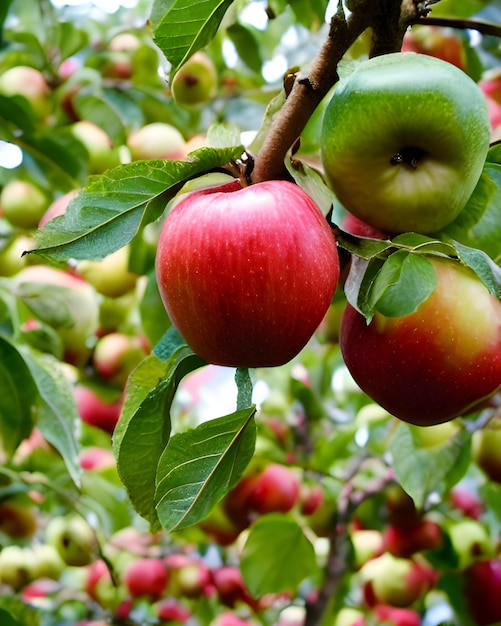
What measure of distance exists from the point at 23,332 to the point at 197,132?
58cm

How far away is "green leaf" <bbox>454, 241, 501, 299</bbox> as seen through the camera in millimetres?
425

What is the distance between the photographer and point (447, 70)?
1.58 ft

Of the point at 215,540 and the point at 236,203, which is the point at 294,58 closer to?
the point at 215,540

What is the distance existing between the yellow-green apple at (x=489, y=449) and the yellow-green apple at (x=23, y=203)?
755 millimetres

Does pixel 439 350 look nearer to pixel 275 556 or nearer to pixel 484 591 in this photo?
pixel 275 556

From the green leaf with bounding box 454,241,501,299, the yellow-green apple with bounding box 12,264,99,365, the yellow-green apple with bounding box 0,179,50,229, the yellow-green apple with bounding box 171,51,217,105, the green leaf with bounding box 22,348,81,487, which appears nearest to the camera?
the green leaf with bounding box 454,241,501,299

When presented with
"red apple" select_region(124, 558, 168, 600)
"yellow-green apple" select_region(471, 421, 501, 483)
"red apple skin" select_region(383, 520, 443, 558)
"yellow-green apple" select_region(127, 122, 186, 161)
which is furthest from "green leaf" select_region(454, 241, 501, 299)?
"red apple" select_region(124, 558, 168, 600)

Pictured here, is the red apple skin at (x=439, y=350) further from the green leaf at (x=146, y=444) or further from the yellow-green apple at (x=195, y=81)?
the yellow-green apple at (x=195, y=81)

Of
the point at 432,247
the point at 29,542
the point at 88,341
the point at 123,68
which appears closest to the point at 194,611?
the point at 29,542

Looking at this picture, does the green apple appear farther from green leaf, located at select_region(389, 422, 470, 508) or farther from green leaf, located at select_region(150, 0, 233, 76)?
green leaf, located at select_region(389, 422, 470, 508)

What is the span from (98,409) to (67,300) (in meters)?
0.29

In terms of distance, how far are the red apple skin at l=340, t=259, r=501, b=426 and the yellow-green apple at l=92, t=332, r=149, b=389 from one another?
722 millimetres

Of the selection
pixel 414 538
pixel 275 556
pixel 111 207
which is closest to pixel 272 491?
pixel 275 556

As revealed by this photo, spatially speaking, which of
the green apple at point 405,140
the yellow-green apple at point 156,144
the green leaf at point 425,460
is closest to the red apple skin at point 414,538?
the green leaf at point 425,460
